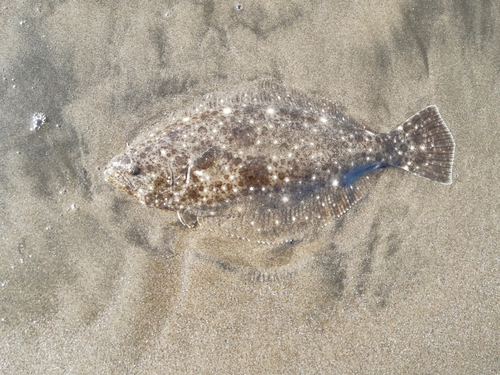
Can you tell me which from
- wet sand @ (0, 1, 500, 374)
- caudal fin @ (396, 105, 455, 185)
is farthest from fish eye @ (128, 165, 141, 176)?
caudal fin @ (396, 105, 455, 185)

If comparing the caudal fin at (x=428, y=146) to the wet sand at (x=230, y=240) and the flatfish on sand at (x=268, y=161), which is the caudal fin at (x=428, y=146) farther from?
the wet sand at (x=230, y=240)

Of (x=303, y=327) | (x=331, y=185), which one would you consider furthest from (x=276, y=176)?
(x=303, y=327)

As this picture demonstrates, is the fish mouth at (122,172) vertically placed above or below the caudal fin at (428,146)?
above

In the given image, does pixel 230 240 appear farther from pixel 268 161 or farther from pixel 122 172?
pixel 122 172

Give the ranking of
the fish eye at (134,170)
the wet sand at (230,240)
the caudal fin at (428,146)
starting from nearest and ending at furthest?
the fish eye at (134,170) < the wet sand at (230,240) < the caudal fin at (428,146)

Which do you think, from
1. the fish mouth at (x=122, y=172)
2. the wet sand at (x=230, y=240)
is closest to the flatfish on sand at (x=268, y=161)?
the fish mouth at (x=122, y=172)

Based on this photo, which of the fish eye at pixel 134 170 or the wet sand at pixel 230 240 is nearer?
the fish eye at pixel 134 170

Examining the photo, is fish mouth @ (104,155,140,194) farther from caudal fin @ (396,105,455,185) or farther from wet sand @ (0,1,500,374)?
caudal fin @ (396,105,455,185)
